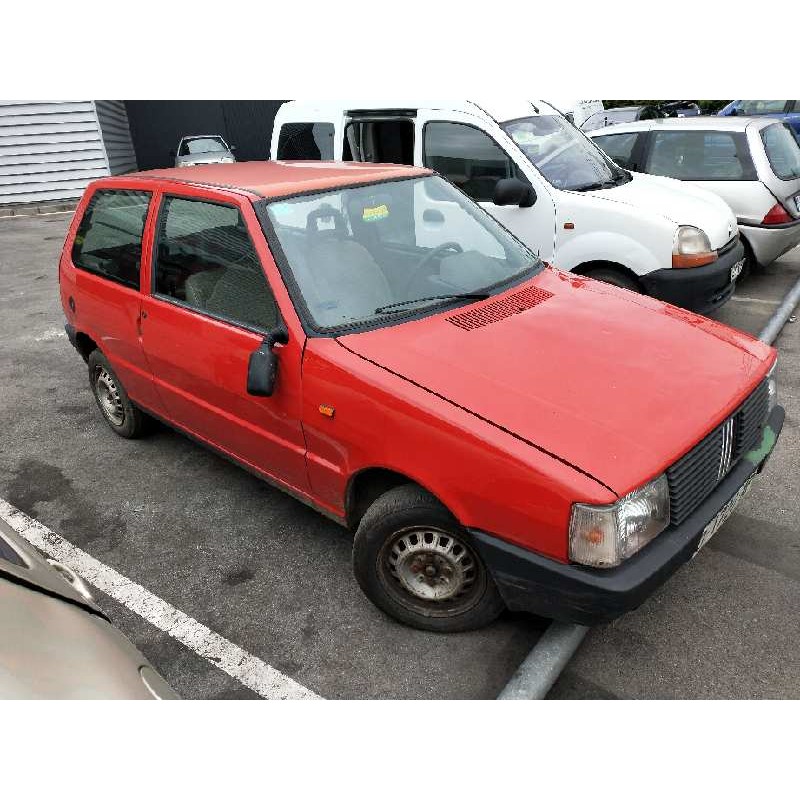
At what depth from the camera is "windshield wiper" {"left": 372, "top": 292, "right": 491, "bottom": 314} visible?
2.95 m

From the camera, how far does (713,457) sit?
97.5 inches

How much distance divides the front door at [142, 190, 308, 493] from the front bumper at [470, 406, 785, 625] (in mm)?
1088

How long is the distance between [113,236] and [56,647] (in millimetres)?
3016

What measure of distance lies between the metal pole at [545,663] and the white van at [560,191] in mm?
3247

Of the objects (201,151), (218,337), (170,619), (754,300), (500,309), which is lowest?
(170,619)

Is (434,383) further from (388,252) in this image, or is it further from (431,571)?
(388,252)

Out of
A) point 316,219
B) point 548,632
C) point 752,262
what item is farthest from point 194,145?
point 548,632

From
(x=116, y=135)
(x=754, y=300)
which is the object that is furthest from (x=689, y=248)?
(x=116, y=135)

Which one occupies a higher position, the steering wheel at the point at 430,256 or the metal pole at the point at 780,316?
the steering wheel at the point at 430,256

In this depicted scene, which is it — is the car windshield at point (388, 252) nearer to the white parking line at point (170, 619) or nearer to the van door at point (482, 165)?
the white parking line at point (170, 619)

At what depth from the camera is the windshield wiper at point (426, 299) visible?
295 centimetres

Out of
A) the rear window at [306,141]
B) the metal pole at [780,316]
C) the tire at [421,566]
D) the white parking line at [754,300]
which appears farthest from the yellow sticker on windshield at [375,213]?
the white parking line at [754,300]

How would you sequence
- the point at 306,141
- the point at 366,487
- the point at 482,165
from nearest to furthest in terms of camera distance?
the point at 366,487 < the point at 482,165 < the point at 306,141

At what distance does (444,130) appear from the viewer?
222 inches
